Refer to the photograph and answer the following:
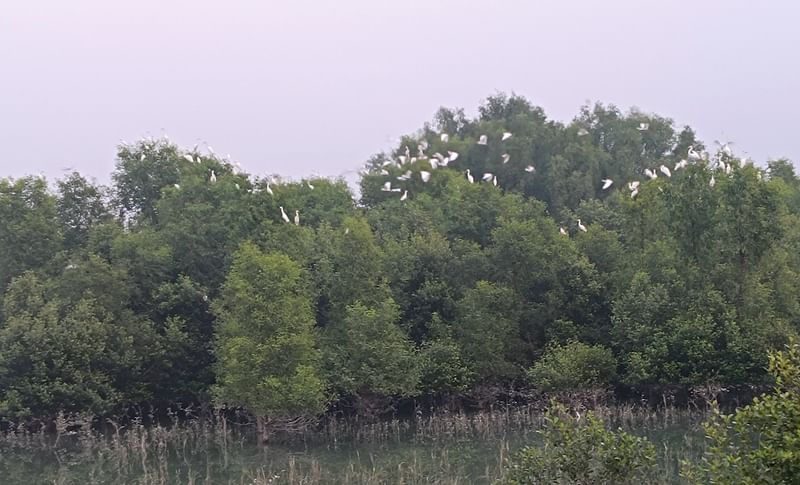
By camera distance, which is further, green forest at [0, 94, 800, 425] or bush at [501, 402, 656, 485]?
green forest at [0, 94, 800, 425]

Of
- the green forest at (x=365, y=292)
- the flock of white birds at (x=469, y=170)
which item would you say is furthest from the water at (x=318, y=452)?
the flock of white birds at (x=469, y=170)

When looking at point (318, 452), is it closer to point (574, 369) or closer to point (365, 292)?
point (365, 292)

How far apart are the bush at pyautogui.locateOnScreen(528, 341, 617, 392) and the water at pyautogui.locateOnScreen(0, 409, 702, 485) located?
1.01 meters

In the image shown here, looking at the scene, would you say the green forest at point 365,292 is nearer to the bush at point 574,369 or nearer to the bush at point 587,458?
the bush at point 574,369

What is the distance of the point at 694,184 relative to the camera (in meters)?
24.8

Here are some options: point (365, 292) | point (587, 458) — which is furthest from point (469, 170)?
point (587, 458)

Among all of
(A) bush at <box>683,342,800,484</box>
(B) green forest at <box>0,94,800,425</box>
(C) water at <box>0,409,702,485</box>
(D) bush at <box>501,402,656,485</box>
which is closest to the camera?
(A) bush at <box>683,342,800,484</box>

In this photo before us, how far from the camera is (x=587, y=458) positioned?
8203mm

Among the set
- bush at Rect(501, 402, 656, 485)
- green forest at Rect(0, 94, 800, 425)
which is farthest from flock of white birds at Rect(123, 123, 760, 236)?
bush at Rect(501, 402, 656, 485)

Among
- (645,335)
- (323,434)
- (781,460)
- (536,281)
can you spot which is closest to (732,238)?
(645,335)

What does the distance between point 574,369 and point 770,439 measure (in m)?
17.3

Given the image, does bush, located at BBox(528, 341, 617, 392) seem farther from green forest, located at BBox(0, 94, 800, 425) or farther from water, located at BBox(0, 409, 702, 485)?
water, located at BBox(0, 409, 702, 485)

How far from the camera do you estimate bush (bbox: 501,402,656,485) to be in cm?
809

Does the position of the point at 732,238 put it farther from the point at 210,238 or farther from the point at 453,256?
the point at 210,238
